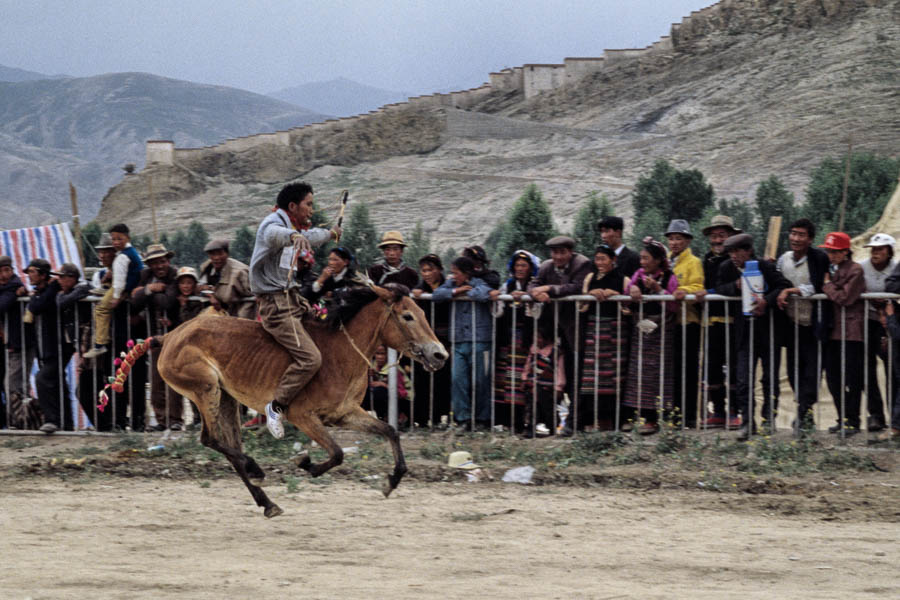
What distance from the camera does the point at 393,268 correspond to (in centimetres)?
1223

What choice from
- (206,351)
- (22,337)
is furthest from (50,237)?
(206,351)

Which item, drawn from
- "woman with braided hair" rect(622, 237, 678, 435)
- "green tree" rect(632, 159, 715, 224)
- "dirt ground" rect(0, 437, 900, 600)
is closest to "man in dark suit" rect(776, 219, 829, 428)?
"dirt ground" rect(0, 437, 900, 600)

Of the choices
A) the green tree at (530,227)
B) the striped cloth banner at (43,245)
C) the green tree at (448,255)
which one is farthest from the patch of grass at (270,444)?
the green tree at (448,255)

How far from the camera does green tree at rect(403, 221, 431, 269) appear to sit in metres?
70.4

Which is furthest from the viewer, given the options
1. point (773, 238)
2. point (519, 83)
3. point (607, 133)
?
point (519, 83)

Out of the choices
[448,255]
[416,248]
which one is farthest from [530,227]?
[448,255]

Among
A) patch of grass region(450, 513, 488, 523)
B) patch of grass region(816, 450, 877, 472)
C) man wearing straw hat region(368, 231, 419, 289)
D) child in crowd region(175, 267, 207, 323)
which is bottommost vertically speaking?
patch of grass region(450, 513, 488, 523)

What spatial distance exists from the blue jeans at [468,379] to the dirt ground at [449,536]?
158 cm

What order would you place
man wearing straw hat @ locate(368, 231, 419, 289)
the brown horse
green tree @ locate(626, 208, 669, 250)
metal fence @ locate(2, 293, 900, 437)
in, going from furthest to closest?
green tree @ locate(626, 208, 669, 250) → man wearing straw hat @ locate(368, 231, 419, 289) → metal fence @ locate(2, 293, 900, 437) → the brown horse

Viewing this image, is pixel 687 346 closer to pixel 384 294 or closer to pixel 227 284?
pixel 384 294

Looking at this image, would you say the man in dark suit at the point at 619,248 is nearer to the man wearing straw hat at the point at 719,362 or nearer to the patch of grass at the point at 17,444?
the man wearing straw hat at the point at 719,362

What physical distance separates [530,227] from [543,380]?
55953 mm

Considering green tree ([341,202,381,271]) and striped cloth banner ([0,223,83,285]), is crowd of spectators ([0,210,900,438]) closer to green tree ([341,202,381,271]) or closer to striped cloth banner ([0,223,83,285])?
striped cloth banner ([0,223,83,285])

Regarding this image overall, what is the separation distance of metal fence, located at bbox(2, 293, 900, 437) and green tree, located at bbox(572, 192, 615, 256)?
46.4 m
